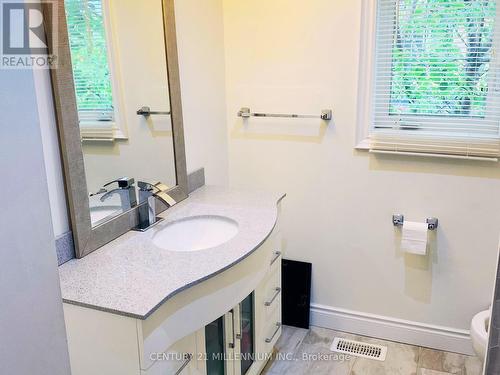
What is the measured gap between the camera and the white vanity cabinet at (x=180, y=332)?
50.8 inches

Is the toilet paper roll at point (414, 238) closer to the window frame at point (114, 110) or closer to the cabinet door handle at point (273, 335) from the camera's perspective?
the cabinet door handle at point (273, 335)

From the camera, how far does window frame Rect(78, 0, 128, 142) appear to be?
5.22 ft

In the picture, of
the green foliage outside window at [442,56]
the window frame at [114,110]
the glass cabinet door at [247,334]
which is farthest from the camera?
the green foliage outside window at [442,56]

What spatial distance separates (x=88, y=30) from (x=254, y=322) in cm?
134

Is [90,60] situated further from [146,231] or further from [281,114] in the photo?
[281,114]

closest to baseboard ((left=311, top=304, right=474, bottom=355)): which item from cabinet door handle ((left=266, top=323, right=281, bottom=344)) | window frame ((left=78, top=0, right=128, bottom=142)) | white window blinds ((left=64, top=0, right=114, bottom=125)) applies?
cabinet door handle ((left=266, top=323, right=281, bottom=344))

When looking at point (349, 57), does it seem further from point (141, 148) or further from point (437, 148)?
point (141, 148)

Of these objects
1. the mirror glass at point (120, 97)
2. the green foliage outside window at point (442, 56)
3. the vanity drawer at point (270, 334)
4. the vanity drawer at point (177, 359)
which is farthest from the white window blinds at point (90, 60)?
the green foliage outside window at point (442, 56)

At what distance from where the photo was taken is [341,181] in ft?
8.02

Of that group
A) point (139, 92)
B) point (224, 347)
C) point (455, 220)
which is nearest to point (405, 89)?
point (455, 220)

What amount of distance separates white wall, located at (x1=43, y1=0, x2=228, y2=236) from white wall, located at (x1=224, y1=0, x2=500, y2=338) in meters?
0.08

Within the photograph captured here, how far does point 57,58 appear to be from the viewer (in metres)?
1.40

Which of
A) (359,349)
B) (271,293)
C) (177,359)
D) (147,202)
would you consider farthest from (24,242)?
(359,349)

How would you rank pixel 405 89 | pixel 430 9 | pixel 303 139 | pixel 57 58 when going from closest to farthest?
pixel 57 58
pixel 430 9
pixel 405 89
pixel 303 139
